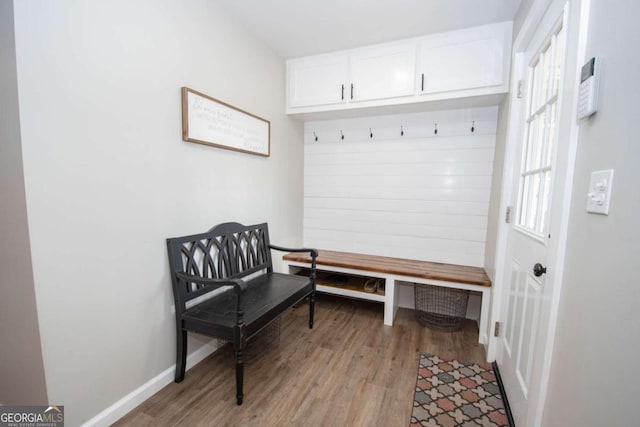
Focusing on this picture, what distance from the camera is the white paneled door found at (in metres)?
1.05

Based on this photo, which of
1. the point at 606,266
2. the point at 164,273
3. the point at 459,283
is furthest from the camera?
the point at 459,283

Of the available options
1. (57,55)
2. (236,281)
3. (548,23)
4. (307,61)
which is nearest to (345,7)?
(307,61)

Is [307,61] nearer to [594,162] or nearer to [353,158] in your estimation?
[353,158]

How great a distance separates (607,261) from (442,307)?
2.01 metres

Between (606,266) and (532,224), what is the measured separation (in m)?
0.84

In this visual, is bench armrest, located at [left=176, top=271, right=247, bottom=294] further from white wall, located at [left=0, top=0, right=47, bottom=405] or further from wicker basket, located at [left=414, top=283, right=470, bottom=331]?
wicker basket, located at [left=414, top=283, right=470, bottom=331]

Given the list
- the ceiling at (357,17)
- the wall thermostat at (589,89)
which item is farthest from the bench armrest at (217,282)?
the ceiling at (357,17)

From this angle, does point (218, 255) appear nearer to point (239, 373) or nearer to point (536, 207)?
point (239, 373)

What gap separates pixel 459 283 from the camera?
2266 millimetres

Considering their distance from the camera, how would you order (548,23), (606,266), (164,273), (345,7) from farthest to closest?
(345,7), (164,273), (548,23), (606,266)

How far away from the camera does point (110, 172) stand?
4.52ft

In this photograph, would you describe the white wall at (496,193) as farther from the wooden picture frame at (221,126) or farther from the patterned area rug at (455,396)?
the wooden picture frame at (221,126)

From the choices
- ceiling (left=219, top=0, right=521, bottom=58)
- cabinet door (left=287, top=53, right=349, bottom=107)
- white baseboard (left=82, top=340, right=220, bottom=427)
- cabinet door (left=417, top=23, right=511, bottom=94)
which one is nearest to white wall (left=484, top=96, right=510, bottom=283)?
cabinet door (left=417, top=23, right=511, bottom=94)

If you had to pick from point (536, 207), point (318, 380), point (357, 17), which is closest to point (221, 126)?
point (357, 17)
